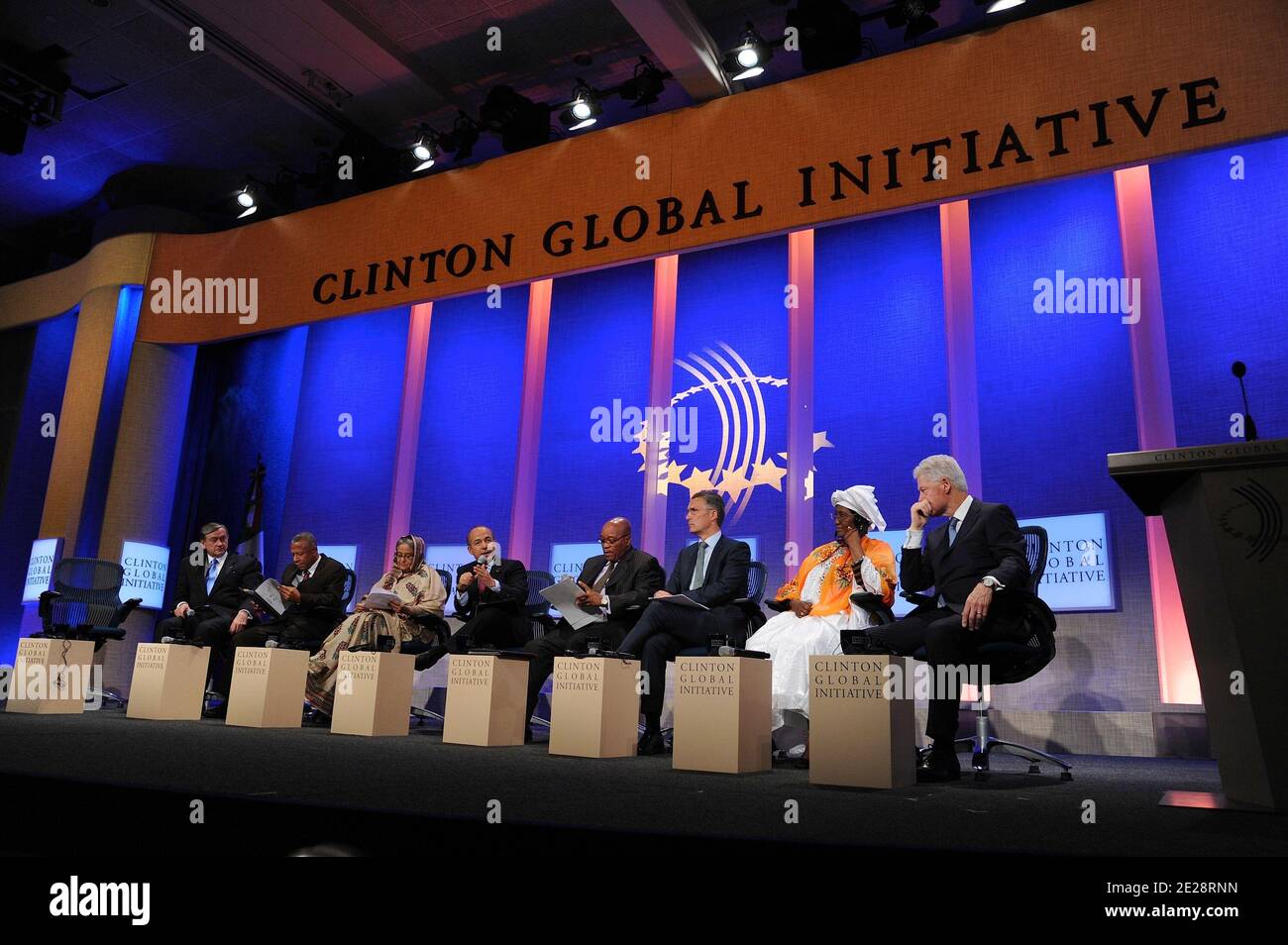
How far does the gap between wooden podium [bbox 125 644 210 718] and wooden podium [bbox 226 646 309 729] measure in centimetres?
39

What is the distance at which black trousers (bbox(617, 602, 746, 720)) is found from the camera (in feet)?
13.1

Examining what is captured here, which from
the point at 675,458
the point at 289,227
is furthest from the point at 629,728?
the point at 289,227

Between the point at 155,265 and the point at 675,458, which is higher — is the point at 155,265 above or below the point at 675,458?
above

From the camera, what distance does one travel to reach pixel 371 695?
436 cm

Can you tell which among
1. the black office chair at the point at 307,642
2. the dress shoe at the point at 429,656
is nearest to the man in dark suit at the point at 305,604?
the black office chair at the point at 307,642

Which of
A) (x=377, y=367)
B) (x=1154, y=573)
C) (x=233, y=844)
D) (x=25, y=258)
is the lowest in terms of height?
(x=233, y=844)

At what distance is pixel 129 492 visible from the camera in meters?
7.75

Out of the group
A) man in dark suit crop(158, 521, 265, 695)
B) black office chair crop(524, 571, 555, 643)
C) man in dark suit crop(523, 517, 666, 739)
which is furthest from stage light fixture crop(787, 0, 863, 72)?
man in dark suit crop(158, 521, 265, 695)

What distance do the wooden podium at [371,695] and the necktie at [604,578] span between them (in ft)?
3.40

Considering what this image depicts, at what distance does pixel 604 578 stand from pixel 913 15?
403 centimetres

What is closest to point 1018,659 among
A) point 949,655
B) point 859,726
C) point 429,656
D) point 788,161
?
point 949,655

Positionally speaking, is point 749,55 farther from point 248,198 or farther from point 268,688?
point 268,688

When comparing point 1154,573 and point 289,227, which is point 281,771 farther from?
point 289,227
